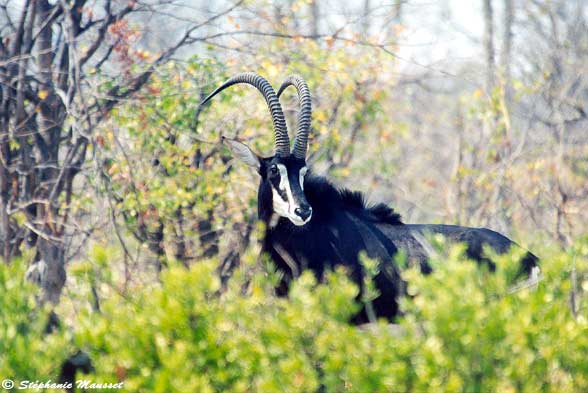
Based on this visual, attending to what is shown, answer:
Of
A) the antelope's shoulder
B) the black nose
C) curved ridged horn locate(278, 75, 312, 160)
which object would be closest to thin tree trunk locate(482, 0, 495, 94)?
curved ridged horn locate(278, 75, 312, 160)

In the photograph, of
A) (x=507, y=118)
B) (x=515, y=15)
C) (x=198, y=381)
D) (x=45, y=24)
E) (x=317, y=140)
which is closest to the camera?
(x=198, y=381)

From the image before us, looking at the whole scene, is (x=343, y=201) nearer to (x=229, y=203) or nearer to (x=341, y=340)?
(x=229, y=203)

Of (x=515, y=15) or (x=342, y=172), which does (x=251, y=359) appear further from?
(x=515, y=15)

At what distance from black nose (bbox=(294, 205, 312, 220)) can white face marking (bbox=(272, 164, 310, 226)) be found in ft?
0.07

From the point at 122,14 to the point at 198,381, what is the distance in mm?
5422

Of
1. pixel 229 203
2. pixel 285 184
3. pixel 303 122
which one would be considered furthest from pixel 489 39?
pixel 285 184

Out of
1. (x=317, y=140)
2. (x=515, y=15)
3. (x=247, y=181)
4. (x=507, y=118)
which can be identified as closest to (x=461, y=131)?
(x=507, y=118)

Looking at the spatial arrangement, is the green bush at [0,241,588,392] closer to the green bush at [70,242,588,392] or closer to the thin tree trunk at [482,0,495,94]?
the green bush at [70,242,588,392]

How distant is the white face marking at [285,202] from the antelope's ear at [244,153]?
0.34 metres

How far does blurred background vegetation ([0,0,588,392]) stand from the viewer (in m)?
3.65

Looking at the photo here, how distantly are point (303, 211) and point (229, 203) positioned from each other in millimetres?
2657

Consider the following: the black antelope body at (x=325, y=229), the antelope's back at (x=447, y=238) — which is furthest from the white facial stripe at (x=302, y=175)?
the antelope's back at (x=447, y=238)

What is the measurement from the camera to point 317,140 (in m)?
10.1
